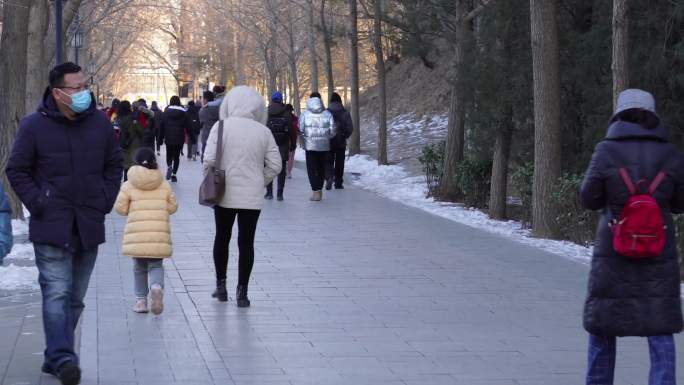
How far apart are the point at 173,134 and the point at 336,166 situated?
12.5 feet

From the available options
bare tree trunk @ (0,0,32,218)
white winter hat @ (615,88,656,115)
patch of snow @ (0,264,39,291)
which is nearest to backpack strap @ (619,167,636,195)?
white winter hat @ (615,88,656,115)

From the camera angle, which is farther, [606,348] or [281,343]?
[281,343]

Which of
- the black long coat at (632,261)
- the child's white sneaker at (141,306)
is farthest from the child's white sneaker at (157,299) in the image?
the black long coat at (632,261)

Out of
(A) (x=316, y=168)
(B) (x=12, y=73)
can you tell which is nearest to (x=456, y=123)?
(A) (x=316, y=168)

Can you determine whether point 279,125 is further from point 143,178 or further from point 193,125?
point 193,125

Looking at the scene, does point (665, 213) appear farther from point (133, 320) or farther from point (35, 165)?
point (133, 320)

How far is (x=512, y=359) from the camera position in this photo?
→ 7.15 m

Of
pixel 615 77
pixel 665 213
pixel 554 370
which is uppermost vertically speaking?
pixel 615 77

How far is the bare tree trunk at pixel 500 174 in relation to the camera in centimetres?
1698

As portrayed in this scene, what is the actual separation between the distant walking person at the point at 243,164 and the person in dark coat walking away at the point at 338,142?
1151 cm

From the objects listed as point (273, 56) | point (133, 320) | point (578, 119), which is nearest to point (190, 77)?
point (273, 56)

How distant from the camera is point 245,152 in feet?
28.8

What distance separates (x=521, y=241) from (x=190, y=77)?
63.2 m

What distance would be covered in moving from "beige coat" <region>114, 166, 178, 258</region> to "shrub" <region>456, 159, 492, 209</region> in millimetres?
10768
